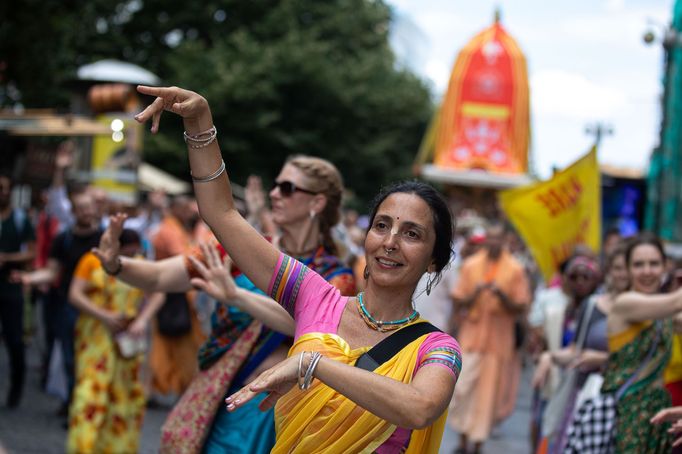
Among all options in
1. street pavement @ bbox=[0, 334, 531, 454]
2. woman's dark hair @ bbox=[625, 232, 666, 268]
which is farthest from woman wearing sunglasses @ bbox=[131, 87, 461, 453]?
street pavement @ bbox=[0, 334, 531, 454]

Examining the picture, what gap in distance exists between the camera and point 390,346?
9.80ft

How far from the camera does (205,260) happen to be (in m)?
4.48

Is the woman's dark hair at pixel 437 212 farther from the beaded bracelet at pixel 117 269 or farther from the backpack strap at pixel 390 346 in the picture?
the beaded bracelet at pixel 117 269

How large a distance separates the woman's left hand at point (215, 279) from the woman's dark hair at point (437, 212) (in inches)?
46.5

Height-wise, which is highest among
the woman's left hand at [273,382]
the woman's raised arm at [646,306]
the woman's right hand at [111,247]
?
the woman's right hand at [111,247]

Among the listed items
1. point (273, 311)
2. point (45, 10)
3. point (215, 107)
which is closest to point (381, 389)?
point (273, 311)

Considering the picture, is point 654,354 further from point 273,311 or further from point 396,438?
point 396,438

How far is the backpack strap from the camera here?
2.95 m

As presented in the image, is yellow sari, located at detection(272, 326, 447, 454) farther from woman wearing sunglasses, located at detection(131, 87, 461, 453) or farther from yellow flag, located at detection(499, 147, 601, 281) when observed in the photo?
yellow flag, located at detection(499, 147, 601, 281)

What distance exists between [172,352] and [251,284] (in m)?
5.86

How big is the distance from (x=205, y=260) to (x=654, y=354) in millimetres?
2183

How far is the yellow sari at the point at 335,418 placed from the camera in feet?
9.43

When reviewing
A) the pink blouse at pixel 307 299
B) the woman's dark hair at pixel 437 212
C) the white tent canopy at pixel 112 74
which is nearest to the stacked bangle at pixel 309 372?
the pink blouse at pixel 307 299

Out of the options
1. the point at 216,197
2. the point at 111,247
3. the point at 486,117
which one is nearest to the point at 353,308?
the point at 216,197
